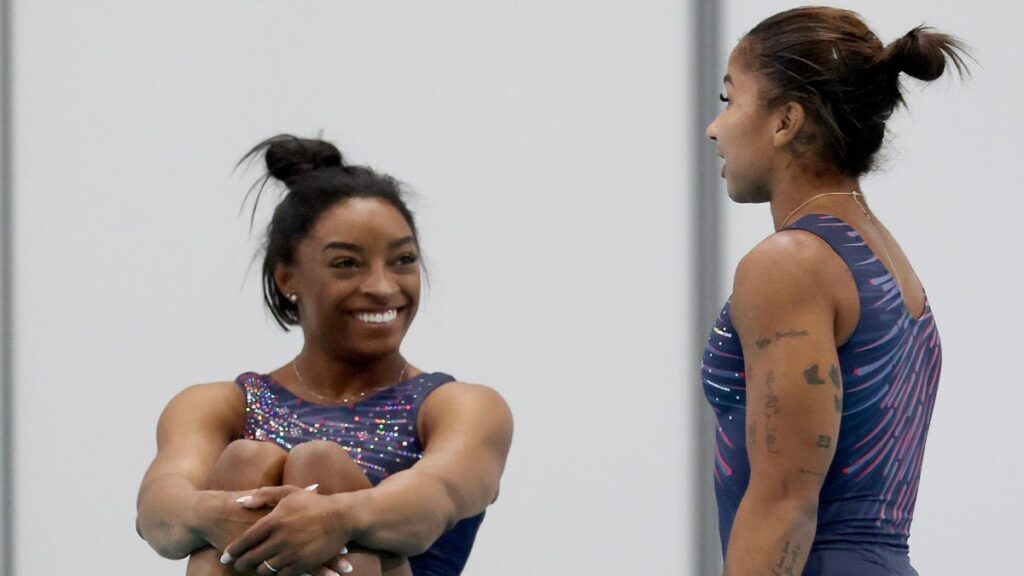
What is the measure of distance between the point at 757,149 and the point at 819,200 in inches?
3.7

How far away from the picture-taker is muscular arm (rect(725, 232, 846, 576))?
1.48m

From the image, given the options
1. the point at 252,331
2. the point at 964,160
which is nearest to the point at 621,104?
the point at 964,160

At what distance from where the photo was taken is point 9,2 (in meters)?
3.57

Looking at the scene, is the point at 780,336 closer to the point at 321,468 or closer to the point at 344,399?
the point at 321,468

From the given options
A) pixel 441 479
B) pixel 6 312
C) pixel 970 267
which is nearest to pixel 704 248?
pixel 970 267

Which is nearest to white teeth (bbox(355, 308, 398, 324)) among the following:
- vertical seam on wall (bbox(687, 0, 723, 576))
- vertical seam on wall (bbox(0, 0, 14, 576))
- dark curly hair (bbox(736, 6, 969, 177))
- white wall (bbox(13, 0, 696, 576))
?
dark curly hair (bbox(736, 6, 969, 177))

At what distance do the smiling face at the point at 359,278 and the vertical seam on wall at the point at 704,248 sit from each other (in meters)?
1.23

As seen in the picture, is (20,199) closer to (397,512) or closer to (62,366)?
(62,366)

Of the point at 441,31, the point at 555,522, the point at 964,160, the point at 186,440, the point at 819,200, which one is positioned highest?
the point at 441,31

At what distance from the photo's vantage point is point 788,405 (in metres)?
1.48

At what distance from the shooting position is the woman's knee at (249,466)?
6.57 ft

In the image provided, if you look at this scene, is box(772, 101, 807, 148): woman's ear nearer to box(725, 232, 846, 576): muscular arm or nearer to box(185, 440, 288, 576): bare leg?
box(725, 232, 846, 576): muscular arm

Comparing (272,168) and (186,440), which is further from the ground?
(272,168)

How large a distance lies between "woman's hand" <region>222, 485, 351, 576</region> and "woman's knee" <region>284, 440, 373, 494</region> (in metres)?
0.05
